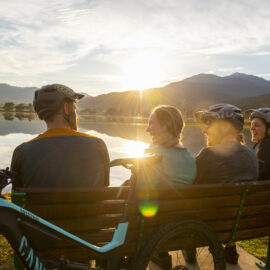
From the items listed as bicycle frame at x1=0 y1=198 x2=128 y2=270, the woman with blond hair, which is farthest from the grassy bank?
the woman with blond hair

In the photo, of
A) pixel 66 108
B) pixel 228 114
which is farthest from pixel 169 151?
pixel 66 108

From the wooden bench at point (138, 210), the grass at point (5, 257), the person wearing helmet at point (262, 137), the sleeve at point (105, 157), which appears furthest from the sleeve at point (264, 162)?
the grass at point (5, 257)

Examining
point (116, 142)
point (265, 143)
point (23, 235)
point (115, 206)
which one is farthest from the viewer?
point (116, 142)

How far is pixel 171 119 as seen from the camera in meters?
3.00

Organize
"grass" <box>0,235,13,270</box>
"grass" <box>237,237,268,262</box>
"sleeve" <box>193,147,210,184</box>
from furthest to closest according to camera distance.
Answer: "grass" <box>237,237,268,262</box>, "grass" <box>0,235,13,270</box>, "sleeve" <box>193,147,210,184</box>

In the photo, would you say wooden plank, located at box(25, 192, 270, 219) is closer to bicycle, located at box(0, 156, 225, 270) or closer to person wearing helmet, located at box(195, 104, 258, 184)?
bicycle, located at box(0, 156, 225, 270)

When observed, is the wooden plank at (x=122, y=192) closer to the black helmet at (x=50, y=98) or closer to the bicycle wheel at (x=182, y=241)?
the bicycle wheel at (x=182, y=241)

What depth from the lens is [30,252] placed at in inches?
82.4

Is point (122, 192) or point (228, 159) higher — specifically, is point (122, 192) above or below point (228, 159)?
below

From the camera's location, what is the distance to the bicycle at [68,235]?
6.49 ft

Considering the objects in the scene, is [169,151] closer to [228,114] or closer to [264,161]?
[228,114]

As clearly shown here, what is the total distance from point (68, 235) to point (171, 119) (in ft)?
5.19

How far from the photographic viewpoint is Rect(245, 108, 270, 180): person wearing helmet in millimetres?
3840

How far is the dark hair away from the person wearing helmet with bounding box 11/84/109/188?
0.81 meters
